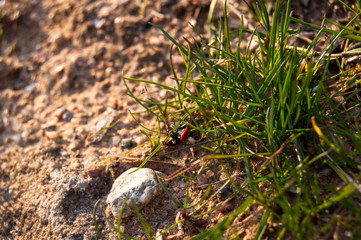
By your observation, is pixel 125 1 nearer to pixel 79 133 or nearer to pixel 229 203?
pixel 79 133

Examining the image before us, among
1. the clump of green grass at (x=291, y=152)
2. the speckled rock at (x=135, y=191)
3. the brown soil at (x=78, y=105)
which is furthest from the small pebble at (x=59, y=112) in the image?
the clump of green grass at (x=291, y=152)

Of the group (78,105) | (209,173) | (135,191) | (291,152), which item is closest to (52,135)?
(78,105)

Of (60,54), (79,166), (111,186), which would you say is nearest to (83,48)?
(60,54)

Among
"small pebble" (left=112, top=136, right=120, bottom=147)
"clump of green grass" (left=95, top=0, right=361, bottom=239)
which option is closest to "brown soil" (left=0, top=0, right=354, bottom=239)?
"small pebble" (left=112, top=136, right=120, bottom=147)

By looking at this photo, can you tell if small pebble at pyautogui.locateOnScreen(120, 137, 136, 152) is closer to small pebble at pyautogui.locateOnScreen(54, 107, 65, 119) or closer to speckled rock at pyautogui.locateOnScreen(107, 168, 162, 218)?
speckled rock at pyautogui.locateOnScreen(107, 168, 162, 218)

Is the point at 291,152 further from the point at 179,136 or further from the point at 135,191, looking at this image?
the point at 135,191

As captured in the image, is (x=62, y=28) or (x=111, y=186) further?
(x=62, y=28)
